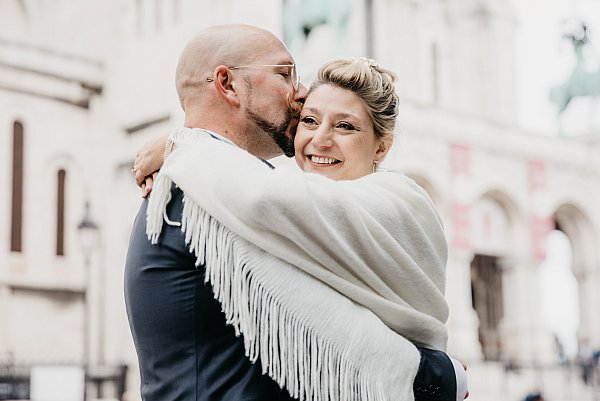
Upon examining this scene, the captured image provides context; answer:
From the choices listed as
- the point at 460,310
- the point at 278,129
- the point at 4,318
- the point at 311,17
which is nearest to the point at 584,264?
the point at 460,310

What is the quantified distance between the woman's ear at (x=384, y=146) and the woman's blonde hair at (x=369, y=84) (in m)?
0.02

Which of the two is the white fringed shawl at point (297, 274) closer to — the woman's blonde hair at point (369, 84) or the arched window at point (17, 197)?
the woman's blonde hair at point (369, 84)

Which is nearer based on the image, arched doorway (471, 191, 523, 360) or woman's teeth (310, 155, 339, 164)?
woman's teeth (310, 155, 339, 164)

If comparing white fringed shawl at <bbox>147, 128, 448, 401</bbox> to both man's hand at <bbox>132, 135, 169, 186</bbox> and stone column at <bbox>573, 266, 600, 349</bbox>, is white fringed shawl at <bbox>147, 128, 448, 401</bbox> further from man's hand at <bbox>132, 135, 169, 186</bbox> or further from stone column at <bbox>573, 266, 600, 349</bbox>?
stone column at <bbox>573, 266, 600, 349</bbox>

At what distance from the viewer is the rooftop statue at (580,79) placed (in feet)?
77.7

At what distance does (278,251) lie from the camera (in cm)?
184

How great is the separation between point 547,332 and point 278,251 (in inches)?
826

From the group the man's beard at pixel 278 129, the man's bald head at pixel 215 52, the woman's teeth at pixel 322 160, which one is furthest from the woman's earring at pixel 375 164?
the man's bald head at pixel 215 52

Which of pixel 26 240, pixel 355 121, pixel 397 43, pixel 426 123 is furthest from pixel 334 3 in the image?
pixel 355 121

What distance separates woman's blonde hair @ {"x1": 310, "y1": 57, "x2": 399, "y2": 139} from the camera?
2.31m

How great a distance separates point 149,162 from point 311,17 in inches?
687

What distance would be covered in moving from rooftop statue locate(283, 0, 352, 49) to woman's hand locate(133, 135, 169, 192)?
17.1m

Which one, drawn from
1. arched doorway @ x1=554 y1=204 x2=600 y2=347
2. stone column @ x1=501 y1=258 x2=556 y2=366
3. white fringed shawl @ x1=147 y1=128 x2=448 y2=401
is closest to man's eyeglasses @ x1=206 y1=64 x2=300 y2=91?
white fringed shawl @ x1=147 y1=128 x2=448 y2=401

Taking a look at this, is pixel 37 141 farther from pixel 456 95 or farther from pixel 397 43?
pixel 456 95
